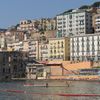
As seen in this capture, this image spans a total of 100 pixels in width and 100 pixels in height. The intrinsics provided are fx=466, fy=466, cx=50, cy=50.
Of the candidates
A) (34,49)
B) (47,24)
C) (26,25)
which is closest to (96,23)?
(34,49)

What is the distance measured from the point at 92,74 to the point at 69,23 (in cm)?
2980

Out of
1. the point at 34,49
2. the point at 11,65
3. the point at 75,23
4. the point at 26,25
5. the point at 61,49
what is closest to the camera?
the point at 11,65

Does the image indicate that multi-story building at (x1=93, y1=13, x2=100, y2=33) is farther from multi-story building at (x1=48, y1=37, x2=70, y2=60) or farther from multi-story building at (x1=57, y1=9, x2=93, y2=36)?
multi-story building at (x1=48, y1=37, x2=70, y2=60)

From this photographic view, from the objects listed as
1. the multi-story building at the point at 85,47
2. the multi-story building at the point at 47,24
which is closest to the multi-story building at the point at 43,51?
the multi-story building at the point at 85,47

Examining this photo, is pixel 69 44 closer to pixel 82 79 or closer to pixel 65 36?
pixel 65 36

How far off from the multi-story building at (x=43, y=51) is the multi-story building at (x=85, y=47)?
10.9 meters

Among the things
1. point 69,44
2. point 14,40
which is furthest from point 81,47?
point 14,40

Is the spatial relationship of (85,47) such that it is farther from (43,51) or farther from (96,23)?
(43,51)

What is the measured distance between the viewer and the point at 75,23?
122m

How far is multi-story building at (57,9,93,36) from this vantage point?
119875mm

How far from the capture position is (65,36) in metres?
119

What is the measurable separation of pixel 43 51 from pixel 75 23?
1115cm

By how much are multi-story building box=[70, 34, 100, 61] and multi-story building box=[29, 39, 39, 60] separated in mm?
Answer: 15346

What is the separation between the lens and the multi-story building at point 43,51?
121225 millimetres
